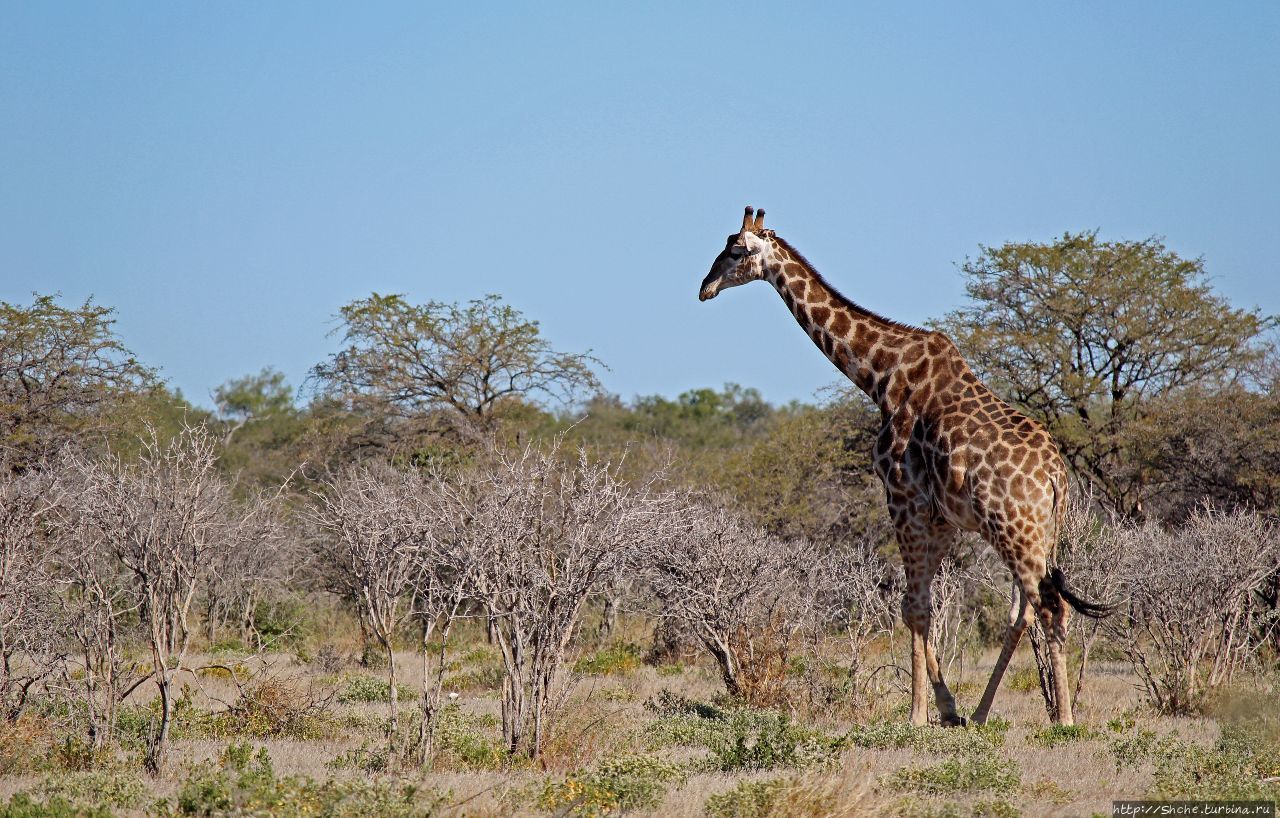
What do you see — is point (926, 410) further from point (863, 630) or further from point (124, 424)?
point (124, 424)

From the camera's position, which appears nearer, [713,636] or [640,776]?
[640,776]

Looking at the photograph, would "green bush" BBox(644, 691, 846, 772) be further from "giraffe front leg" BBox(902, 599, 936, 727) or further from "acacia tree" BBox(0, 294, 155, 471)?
"acacia tree" BBox(0, 294, 155, 471)

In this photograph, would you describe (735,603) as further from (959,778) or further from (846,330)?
(959,778)

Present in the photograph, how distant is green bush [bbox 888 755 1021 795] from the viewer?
25.1 ft

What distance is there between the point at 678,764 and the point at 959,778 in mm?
1696

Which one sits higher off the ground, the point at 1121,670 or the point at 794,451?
the point at 794,451

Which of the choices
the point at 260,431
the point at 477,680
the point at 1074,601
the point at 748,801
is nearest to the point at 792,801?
the point at 748,801

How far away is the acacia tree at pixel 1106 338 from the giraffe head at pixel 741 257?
35.8ft

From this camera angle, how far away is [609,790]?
7.18 metres

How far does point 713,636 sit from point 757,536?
3040mm

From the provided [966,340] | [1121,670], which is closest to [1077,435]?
[966,340]

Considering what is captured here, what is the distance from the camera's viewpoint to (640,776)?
7.42 meters

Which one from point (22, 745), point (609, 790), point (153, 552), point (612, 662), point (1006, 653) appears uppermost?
point (153, 552)

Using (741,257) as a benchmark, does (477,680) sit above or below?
below
